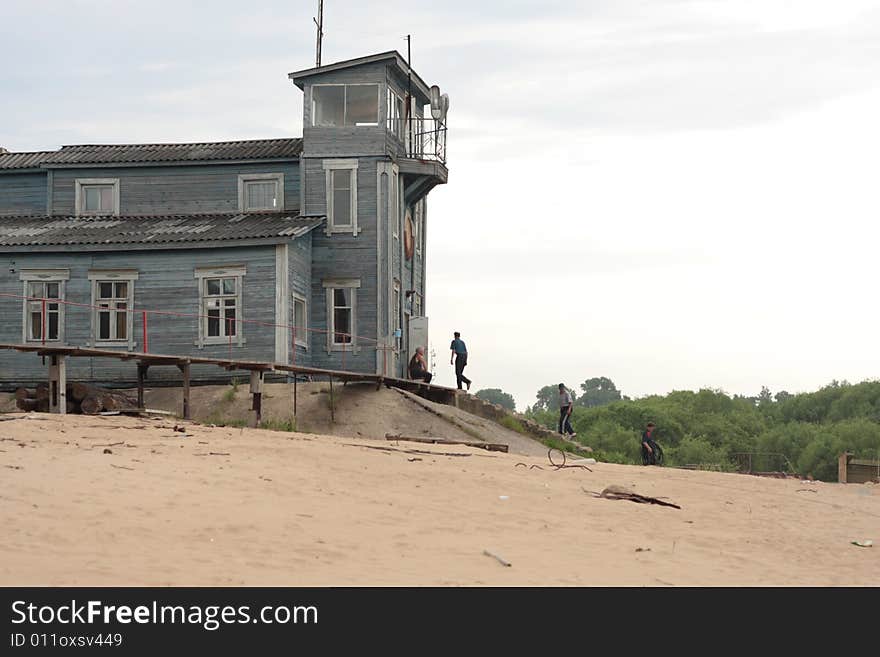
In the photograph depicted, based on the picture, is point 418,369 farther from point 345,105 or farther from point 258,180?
point 345,105

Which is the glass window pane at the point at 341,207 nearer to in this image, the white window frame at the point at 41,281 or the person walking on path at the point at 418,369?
the person walking on path at the point at 418,369

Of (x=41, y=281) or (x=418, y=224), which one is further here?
(x=418, y=224)

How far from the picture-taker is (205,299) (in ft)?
109

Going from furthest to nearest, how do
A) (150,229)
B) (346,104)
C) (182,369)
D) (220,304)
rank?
(346,104) < (150,229) < (220,304) < (182,369)

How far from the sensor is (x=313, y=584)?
1084cm

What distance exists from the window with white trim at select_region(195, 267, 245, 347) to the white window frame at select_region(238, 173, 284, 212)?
375 cm

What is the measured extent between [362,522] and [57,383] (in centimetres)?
1400

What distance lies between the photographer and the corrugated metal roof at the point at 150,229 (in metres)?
32.8

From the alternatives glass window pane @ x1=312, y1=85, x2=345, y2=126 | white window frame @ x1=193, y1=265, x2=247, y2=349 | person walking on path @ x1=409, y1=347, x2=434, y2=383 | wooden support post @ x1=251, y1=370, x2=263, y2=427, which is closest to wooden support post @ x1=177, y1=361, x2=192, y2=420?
wooden support post @ x1=251, y1=370, x2=263, y2=427

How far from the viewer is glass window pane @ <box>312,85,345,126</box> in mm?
35219

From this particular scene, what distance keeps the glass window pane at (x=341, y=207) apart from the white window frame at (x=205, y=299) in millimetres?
3366

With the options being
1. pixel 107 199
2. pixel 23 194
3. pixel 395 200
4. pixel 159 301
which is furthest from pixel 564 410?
pixel 23 194
